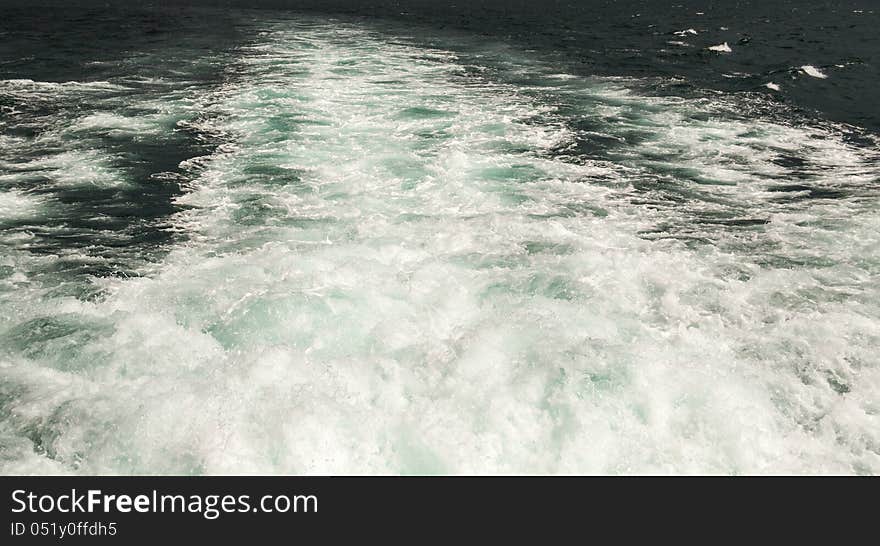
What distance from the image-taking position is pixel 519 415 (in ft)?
14.8

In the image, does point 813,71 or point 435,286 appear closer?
point 435,286

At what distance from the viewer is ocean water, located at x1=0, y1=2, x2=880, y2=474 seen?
428cm

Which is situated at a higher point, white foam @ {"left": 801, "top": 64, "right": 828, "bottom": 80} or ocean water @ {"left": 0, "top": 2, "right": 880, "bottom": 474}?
white foam @ {"left": 801, "top": 64, "right": 828, "bottom": 80}

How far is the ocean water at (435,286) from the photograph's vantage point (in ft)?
14.0

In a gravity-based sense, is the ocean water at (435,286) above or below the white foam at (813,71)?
below

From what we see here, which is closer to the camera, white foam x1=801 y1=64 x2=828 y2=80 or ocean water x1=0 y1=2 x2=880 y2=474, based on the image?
ocean water x1=0 y1=2 x2=880 y2=474

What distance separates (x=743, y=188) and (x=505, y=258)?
5014mm

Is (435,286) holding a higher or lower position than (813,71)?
lower

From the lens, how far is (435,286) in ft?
20.5

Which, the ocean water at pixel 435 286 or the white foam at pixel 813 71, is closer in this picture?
the ocean water at pixel 435 286
